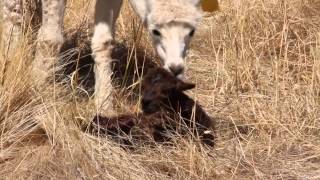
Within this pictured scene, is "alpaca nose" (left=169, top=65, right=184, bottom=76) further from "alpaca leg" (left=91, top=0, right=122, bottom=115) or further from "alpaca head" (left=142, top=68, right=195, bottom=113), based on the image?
"alpaca leg" (left=91, top=0, right=122, bottom=115)

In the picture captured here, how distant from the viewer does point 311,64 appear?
13.5 ft

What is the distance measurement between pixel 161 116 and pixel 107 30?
0.97 meters

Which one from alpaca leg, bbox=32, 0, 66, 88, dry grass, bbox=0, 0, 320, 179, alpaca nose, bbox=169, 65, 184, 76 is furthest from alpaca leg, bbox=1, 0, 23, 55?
alpaca nose, bbox=169, 65, 184, 76

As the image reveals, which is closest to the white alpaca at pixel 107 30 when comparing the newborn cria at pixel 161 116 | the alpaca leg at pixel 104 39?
the alpaca leg at pixel 104 39

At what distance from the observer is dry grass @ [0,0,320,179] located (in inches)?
109

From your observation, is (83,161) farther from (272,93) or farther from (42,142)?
(272,93)

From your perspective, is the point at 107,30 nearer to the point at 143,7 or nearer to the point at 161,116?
the point at 143,7

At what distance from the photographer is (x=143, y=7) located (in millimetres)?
3049

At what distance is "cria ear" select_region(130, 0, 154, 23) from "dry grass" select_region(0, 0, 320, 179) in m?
0.50

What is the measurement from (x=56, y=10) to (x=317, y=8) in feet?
7.84

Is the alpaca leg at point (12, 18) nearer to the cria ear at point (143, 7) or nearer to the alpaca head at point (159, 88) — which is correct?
the cria ear at point (143, 7)

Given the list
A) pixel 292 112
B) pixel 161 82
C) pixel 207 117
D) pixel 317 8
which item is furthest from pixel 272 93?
pixel 317 8

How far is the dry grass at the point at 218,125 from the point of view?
2766mm

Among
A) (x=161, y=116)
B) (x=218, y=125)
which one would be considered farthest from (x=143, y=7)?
(x=218, y=125)
